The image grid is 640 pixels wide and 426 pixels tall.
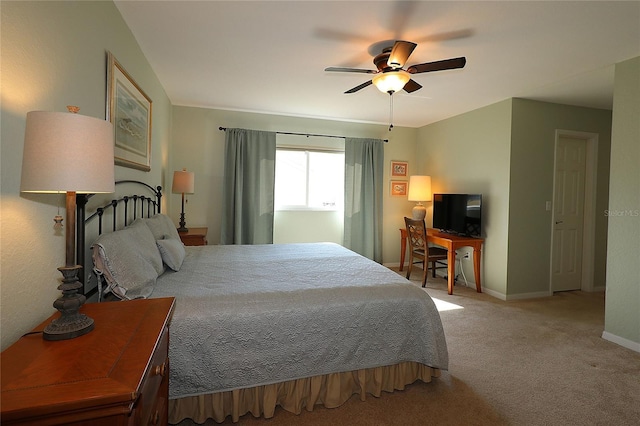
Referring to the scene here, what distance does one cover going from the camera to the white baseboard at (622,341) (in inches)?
105

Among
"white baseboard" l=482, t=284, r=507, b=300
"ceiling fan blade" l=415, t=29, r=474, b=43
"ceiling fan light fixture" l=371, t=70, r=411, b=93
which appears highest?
"ceiling fan blade" l=415, t=29, r=474, b=43

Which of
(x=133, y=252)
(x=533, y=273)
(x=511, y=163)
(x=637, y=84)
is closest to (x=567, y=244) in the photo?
(x=533, y=273)

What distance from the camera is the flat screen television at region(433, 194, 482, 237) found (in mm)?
4172

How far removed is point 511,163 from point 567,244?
58.0 inches

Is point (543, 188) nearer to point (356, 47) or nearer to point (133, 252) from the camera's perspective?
point (356, 47)

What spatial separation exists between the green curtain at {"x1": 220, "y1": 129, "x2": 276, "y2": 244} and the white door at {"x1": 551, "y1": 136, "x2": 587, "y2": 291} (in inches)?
151

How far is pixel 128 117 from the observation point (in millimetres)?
2379

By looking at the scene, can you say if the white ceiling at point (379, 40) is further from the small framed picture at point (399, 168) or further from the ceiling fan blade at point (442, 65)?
the small framed picture at point (399, 168)

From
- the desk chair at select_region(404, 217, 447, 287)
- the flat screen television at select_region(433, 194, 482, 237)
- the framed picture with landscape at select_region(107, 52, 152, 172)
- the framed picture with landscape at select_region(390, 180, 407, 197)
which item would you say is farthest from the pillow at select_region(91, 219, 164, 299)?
the framed picture with landscape at select_region(390, 180, 407, 197)

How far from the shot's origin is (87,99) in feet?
5.59

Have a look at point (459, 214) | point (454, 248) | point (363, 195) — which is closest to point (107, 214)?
point (454, 248)

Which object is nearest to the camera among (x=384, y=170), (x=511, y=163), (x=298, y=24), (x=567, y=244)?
(x=298, y=24)

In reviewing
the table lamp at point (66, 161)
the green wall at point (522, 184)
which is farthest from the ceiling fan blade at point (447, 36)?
the table lamp at point (66, 161)

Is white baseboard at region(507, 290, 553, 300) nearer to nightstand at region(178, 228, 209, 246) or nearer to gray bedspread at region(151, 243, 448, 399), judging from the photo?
gray bedspread at region(151, 243, 448, 399)
